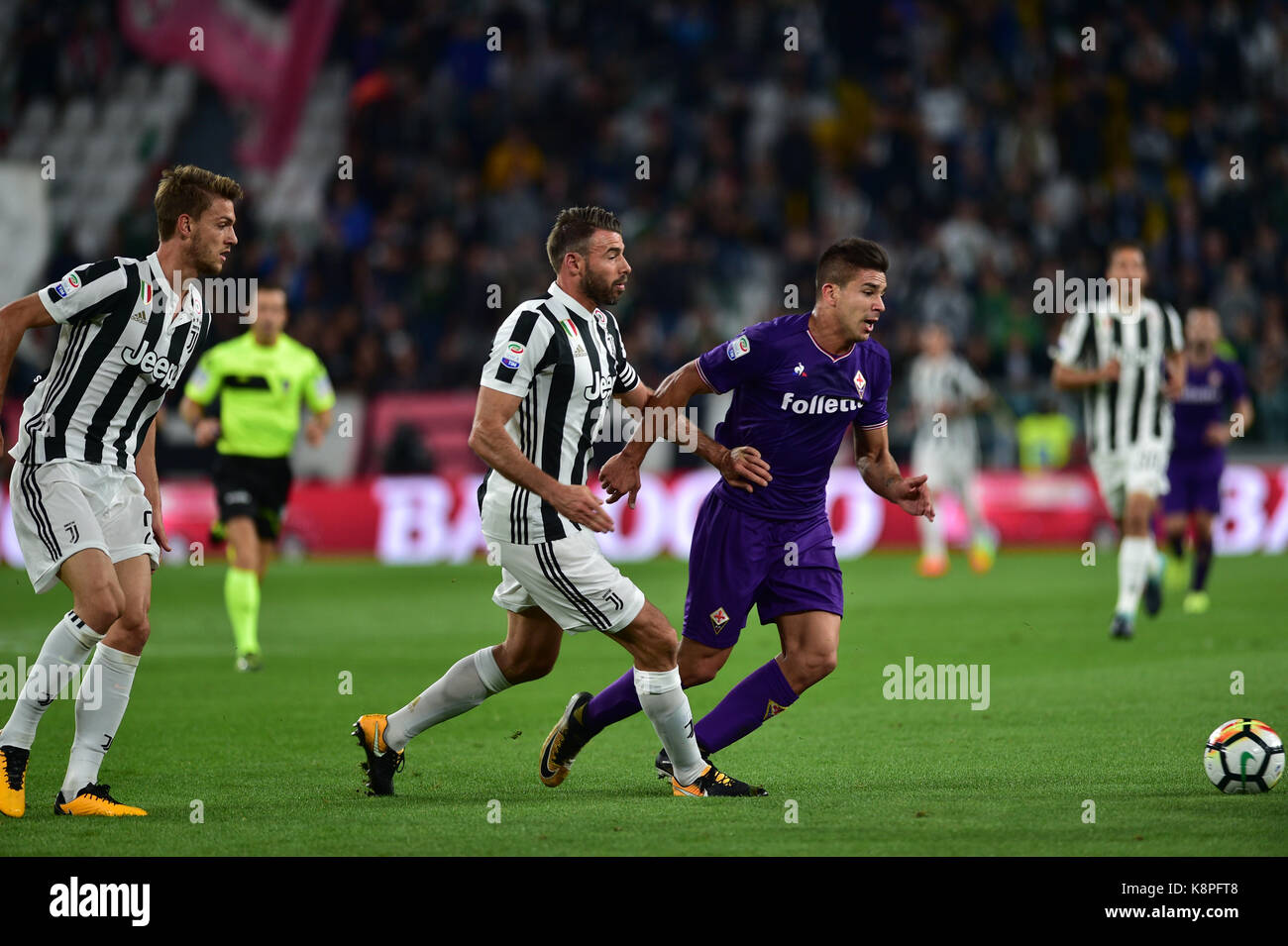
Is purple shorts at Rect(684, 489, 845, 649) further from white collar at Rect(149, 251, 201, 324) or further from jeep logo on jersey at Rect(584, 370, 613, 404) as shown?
white collar at Rect(149, 251, 201, 324)

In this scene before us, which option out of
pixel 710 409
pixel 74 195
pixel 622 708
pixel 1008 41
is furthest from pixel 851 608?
pixel 74 195

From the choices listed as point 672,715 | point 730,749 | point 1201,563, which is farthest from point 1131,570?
point 672,715

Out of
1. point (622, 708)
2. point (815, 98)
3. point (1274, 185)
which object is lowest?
point (622, 708)

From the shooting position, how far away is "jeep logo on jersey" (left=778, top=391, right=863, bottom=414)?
6.65 metres

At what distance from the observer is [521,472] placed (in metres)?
5.77

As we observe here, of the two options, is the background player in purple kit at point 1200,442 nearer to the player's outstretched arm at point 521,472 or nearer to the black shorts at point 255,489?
the black shorts at point 255,489

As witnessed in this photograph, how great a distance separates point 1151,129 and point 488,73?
9.54 m

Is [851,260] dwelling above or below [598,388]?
above

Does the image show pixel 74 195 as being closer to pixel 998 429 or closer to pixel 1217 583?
pixel 998 429

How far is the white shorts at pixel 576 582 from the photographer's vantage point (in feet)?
19.4

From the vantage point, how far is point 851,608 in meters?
13.7

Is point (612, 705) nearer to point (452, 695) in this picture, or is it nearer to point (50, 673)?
point (452, 695)

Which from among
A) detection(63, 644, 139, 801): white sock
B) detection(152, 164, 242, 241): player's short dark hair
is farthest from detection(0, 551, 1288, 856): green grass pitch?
detection(152, 164, 242, 241): player's short dark hair

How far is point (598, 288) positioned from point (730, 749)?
2481mm
